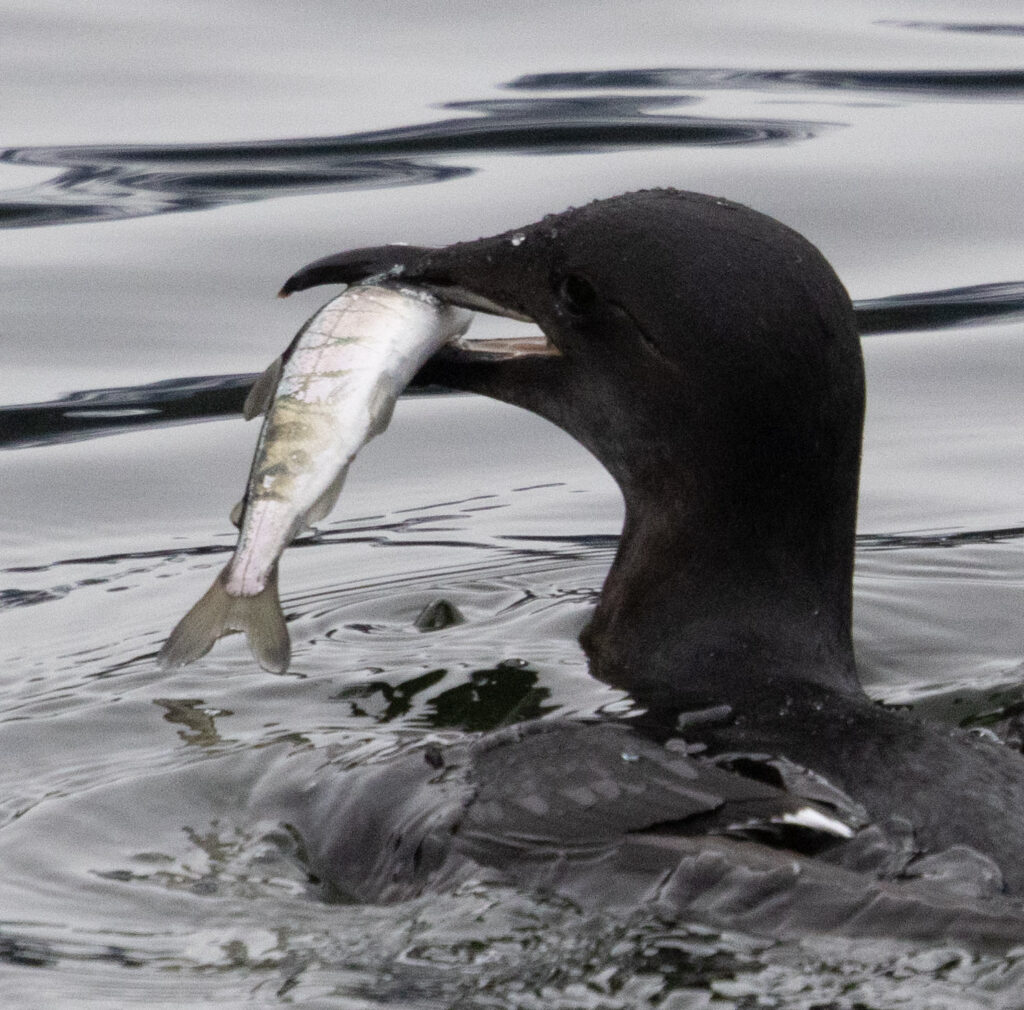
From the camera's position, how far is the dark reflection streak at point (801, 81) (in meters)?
10.6

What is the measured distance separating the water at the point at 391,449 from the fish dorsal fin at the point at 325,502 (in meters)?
0.44

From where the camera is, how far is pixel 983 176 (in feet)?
31.3

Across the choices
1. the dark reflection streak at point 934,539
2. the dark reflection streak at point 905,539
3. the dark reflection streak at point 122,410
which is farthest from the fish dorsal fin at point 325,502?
the dark reflection streak at point 122,410

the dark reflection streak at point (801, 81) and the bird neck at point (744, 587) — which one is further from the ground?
the dark reflection streak at point (801, 81)

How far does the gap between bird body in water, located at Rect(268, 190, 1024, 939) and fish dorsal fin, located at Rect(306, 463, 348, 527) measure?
0.49 metres

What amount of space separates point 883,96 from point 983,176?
3.74 feet

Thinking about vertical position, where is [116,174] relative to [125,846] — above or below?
above

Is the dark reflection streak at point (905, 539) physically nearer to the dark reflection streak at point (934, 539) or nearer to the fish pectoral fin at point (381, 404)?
the dark reflection streak at point (934, 539)

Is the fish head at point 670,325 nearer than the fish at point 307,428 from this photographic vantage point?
No

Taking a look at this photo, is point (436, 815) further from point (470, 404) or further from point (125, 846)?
point (470, 404)

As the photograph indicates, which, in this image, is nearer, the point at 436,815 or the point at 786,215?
the point at 436,815

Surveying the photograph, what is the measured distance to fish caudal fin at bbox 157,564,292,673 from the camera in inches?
165

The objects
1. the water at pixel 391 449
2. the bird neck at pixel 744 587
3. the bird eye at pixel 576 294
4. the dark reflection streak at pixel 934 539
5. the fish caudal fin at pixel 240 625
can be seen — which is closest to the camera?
the water at pixel 391 449

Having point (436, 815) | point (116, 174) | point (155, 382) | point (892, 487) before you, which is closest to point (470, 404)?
point (155, 382)
